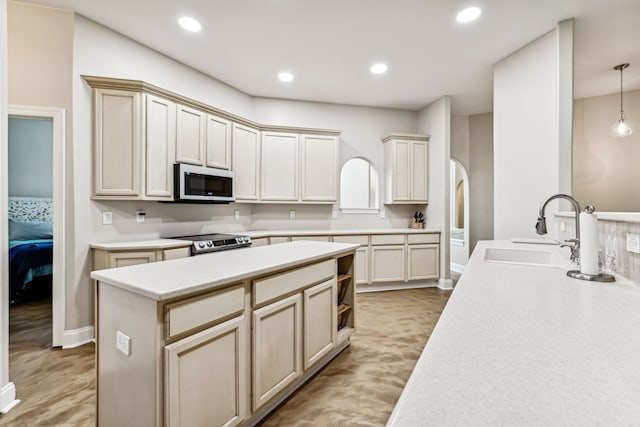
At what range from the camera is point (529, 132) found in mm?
3076

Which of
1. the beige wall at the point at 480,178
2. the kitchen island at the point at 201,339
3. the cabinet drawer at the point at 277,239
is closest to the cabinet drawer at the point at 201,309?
the kitchen island at the point at 201,339

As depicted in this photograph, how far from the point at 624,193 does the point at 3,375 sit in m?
7.05

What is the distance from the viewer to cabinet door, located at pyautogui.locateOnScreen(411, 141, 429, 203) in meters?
4.95

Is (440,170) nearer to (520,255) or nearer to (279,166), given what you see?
(279,166)

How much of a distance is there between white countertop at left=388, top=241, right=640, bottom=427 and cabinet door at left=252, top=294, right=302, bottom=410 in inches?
41.6

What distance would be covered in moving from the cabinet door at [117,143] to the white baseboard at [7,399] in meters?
1.59

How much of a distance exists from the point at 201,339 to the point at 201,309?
0.13m

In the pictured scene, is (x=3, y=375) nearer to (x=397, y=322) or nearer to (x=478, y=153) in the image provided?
(x=397, y=322)

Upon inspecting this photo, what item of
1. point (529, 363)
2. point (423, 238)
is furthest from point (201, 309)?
point (423, 238)

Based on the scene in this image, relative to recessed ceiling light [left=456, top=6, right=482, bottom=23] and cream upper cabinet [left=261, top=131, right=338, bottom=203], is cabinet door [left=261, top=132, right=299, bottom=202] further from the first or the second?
recessed ceiling light [left=456, top=6, right=482, bottom=23]

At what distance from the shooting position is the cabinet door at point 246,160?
158 inches

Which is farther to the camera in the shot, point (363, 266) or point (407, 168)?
point (407, 168)

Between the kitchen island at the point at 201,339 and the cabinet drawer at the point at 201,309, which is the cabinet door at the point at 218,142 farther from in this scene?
the cabinet drawer at the point at 201,309

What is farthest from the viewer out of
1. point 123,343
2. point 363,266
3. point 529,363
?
point 363,266
